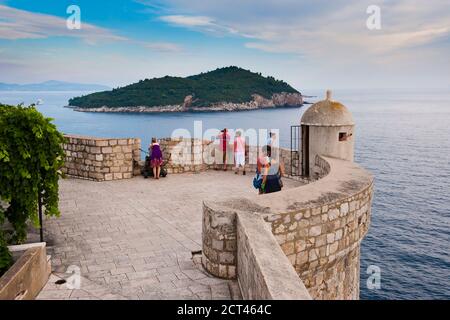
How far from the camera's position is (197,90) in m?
135

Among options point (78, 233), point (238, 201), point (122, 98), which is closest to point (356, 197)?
point (238, 201)

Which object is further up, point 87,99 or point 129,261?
point 87,99

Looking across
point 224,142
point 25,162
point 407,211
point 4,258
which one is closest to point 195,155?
point 224,142

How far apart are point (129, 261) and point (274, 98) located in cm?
14237

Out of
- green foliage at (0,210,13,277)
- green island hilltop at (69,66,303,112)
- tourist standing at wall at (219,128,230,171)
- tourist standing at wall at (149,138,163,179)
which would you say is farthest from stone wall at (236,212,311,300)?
green island hilltop at (69,66,303,112)

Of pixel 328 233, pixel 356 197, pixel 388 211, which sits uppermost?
pixel 356 197

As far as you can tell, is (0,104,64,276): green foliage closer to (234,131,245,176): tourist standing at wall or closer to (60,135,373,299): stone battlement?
(60,135,373,299): stone battlement

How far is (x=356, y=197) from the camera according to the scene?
6820 millimetres

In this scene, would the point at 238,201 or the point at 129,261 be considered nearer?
the point at 238,201

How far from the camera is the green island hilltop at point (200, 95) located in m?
128

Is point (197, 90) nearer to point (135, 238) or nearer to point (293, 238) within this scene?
point (135, 238)

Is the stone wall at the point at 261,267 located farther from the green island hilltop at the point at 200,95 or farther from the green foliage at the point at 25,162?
the green island hilltop at the point at 200,95

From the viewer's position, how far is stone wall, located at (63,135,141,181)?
A: 1259 centimetres

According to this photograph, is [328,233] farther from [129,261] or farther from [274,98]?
[274,98]
